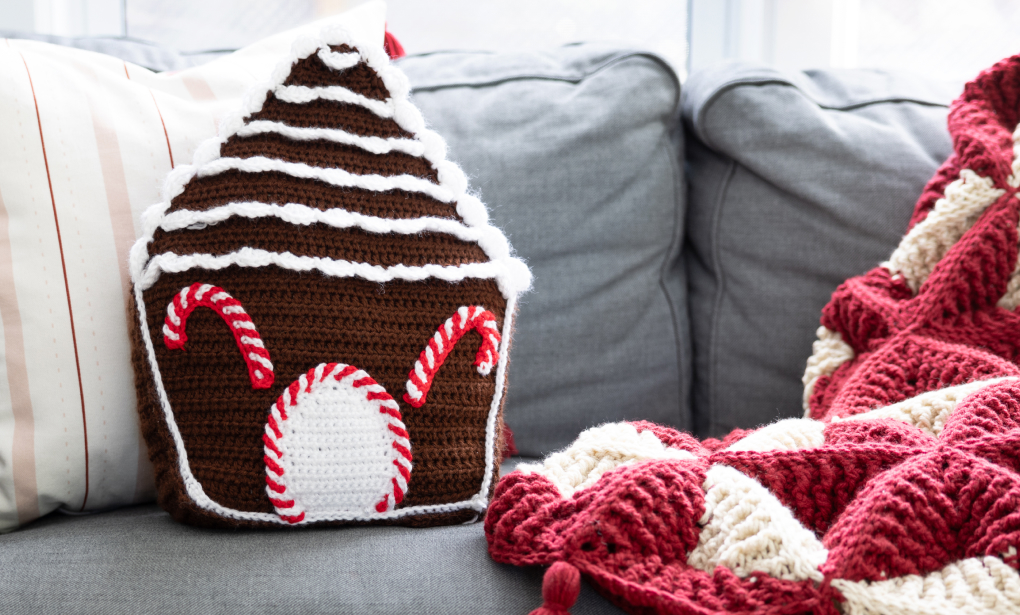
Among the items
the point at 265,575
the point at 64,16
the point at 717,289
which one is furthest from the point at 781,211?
the point at 64,16

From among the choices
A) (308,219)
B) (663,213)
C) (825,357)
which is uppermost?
(308,219)

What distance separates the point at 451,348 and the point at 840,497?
0.99ft

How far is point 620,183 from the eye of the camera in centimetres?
84

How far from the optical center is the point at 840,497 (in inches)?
18.3

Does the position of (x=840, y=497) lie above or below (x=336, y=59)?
below

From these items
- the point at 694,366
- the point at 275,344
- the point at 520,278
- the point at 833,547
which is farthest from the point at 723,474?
the point at 694,366

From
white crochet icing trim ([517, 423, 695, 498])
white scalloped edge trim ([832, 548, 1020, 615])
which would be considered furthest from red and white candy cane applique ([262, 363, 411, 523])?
white scalloped edge trim ([832, 548, 1020, 615])

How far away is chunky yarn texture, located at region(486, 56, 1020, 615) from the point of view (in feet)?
1.31

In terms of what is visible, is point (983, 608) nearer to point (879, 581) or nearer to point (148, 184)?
point (879, 581)

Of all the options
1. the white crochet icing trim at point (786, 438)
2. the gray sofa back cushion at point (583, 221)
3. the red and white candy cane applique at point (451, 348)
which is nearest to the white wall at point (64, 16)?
the gray sofa back cushion at point (583, 221)

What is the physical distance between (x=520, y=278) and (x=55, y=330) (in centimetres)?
39

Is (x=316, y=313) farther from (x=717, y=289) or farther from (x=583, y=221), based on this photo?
(x=717, y=289)

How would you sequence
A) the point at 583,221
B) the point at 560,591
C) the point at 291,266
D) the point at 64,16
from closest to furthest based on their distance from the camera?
the point at 560,591, the point at 291,266, the point at 583,221, the point at 64,16

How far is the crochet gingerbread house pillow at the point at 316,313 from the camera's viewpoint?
50 cm
